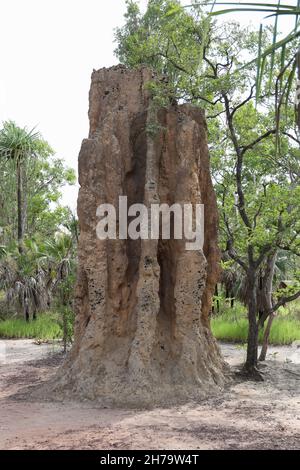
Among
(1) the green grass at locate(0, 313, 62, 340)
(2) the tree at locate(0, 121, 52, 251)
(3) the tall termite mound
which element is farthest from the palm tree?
(3) the tall termite mound

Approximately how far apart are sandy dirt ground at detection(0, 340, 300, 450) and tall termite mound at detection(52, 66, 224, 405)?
1.55 ft

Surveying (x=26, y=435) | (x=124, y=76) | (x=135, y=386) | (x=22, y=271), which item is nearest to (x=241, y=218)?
(x=124, y=76)

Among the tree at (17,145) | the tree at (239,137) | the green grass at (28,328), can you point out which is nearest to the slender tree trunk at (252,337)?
the tree at (239,137)

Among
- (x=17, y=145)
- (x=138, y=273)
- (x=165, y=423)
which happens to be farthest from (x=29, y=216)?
(x=165, y=423)

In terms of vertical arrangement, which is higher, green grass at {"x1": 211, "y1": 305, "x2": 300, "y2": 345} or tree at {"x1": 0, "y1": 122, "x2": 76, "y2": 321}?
tree at {"x1": 0, "y1": 122, "x2": 76, "y2": 321}

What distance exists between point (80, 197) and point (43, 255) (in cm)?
655

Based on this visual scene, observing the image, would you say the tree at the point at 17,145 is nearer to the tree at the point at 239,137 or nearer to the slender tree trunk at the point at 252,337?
the tree at the point at 239,137

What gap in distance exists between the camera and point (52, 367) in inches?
434

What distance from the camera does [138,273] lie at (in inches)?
329

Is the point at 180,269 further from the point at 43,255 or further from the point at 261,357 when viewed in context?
the point at 43,255

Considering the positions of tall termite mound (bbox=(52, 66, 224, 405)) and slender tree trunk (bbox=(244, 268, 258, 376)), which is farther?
slender tree trunk (bbox=(244, 268, 258, 376))

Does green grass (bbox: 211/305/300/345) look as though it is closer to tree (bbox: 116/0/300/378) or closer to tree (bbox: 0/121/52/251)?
tree (bbox: 116/0/300/378)

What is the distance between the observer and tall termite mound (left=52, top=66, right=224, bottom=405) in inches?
307

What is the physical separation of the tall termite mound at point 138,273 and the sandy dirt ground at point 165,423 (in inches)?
18.6
